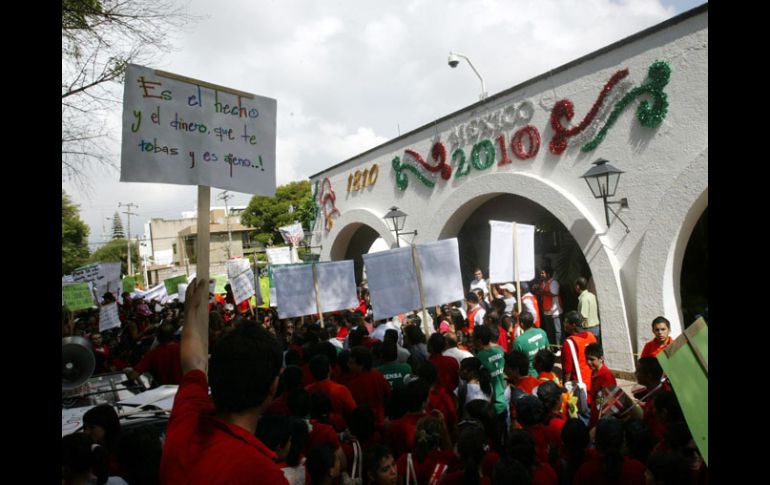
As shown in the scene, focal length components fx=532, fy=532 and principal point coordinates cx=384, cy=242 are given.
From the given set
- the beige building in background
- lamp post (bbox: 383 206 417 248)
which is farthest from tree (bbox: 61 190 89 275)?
lamp post (bbox: 383 206 417 248)

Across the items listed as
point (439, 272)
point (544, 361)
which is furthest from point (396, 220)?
point (544, 361)

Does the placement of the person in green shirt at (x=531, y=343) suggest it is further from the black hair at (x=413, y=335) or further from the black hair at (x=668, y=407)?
the black hair at (x=668, y=407)

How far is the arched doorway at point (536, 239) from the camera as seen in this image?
36.1 feet

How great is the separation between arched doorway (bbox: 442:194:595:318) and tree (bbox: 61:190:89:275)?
30120 millimetres

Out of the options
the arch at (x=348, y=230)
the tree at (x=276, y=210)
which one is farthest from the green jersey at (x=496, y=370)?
the tree at (x=276, y=210)

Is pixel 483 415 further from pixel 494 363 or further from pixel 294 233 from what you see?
pixel 294 233

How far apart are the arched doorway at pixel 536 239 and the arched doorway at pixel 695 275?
1.70 meters

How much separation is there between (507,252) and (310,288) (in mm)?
3453

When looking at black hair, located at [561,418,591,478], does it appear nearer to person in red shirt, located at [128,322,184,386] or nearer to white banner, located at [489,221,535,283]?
person in red shirt, located at [128,322,184,386]

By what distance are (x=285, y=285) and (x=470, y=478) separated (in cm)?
666

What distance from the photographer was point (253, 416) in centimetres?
180

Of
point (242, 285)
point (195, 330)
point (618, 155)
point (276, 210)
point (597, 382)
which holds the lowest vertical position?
point (597, 382)

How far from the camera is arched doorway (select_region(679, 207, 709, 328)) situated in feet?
31.5

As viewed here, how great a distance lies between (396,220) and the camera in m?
14.9
